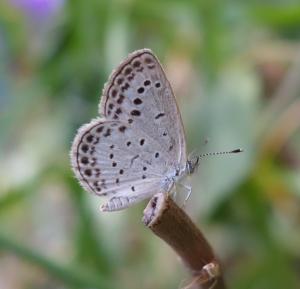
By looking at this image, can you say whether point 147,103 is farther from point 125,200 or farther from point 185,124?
point 185,124

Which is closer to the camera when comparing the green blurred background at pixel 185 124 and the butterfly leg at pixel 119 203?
the butterfly leg at pixel 119 203

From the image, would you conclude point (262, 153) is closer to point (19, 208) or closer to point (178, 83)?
point (178, 83)

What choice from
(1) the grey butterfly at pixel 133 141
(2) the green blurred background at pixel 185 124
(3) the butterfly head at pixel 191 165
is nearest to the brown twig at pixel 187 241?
(1) the grey butterfly at pixel 133 141

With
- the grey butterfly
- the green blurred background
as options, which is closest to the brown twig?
the grey butterfly

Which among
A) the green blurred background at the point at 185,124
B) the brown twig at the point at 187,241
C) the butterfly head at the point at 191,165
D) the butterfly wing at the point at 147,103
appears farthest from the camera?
the green blurred background at the point at 185,124

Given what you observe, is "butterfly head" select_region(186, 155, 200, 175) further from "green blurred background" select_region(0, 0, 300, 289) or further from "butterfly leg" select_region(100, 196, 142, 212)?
"green blurred background" select_region(0, 0, 300, 289)

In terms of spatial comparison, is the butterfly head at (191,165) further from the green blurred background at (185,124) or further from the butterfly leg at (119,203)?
the green blurred background at (185,124)

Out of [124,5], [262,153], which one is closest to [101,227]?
[262,153]
